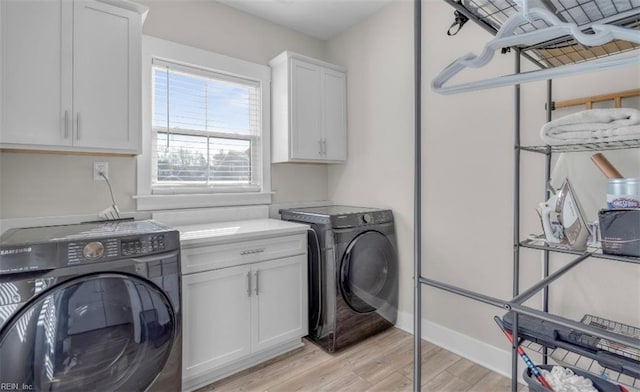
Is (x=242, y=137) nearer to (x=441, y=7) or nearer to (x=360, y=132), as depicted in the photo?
(x=360, y=132)

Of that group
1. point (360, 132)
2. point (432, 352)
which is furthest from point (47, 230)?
point (432, 352)

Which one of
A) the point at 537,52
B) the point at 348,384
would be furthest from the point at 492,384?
the point at 537,52

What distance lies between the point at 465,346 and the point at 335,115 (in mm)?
2105

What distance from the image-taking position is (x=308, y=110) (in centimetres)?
275

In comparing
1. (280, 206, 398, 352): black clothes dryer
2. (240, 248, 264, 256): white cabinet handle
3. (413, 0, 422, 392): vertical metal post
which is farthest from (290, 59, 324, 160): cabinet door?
(413, 0, 422, 392): vertical metal post

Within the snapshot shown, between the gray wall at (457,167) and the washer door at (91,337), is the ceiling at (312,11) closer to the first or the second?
the gray wall at (457,167)

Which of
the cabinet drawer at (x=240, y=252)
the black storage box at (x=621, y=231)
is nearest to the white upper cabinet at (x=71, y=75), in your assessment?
the cabinet drawer at (x=240, y=252)

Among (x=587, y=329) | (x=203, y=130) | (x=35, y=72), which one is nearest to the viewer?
(x=587, y=329)

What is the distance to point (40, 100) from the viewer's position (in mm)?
1634

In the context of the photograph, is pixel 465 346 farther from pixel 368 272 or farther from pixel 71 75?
pixel 71 75

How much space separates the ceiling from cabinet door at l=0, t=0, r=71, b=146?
127cm

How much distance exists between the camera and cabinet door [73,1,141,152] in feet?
5.70

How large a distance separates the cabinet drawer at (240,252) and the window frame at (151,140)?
67 centimetres

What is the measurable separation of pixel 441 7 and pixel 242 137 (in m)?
1.80
